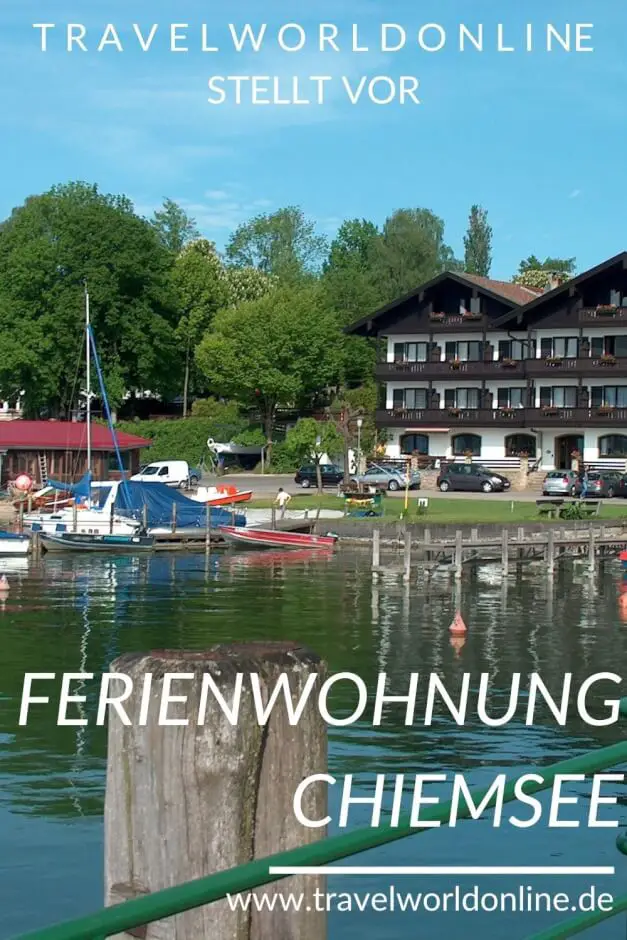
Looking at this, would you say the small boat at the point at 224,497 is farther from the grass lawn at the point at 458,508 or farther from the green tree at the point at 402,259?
the green tree at the point at 402,259

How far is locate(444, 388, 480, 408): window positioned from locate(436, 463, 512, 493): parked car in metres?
10.5

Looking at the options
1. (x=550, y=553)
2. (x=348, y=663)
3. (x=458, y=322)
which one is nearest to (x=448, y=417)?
(x=458, y=322)

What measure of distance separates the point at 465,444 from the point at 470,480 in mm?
10577

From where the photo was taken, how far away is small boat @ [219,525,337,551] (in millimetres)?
57844

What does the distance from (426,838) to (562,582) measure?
3217cm

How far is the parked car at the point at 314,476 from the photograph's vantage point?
76.3 meters

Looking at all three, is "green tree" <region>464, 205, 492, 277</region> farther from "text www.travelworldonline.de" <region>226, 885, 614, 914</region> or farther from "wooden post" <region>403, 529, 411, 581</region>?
"text www.travelworldonline.de" <region>226, 885, 614, 914</region>

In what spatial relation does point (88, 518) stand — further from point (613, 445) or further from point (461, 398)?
point (613, 445)

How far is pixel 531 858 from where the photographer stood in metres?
17.7

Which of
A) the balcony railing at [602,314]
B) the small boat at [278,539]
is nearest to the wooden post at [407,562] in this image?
the small boat at [278,539]

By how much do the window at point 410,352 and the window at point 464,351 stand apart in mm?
1526

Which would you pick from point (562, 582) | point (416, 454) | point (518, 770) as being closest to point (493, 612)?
point (562, 582)

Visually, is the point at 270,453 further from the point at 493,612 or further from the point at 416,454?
the point at 493,612

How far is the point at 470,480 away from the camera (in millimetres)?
75750
